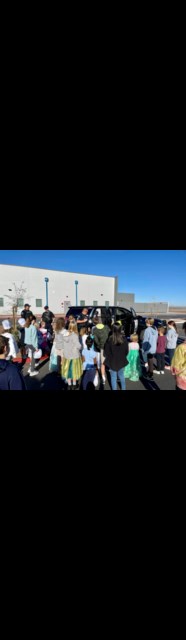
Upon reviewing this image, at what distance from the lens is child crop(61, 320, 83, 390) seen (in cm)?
434

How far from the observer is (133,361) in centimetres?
528

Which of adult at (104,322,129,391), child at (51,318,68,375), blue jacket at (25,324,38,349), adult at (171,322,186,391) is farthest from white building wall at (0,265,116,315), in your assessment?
adult at (171,322,186,391)

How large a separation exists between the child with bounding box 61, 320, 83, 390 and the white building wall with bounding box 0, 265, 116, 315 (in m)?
21.5

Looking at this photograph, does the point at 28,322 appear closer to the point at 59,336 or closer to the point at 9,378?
the point at 59,336

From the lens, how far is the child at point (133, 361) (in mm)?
5148

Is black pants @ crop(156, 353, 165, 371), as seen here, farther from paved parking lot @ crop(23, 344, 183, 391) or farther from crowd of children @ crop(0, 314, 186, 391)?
paved parking lot @ crop(23, 344, 183, 391)

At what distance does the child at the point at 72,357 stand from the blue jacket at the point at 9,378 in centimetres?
190

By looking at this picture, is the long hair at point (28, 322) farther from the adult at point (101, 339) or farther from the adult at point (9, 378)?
the adult at point (9, 378)

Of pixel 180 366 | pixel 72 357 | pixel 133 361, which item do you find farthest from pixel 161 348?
pixel 72 357

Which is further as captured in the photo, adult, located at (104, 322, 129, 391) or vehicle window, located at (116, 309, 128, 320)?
vehicle window, located at (116, 309, 128, 320)
